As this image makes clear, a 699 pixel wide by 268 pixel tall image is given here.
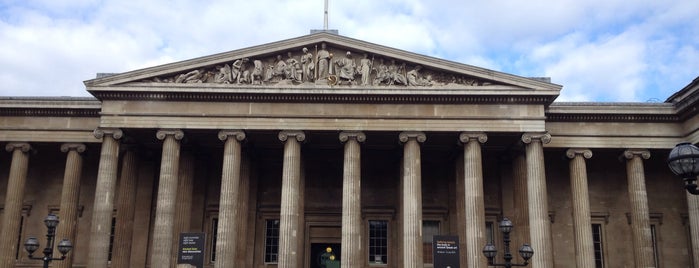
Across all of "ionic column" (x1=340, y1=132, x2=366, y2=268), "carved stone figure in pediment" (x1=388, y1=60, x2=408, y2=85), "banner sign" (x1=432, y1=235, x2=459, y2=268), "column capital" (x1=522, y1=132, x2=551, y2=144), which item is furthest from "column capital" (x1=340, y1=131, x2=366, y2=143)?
Answer: "column capital" (x1=522, y1=132, x2=551, y2=144)

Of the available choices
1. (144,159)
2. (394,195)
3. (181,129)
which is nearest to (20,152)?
(144,159)

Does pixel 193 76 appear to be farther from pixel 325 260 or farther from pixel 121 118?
pixel 325 260

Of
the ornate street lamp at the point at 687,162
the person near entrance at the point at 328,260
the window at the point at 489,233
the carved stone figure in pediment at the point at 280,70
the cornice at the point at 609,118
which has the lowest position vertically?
the person near entrance at the point at 328,260

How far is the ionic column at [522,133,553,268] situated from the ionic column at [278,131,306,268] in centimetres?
916

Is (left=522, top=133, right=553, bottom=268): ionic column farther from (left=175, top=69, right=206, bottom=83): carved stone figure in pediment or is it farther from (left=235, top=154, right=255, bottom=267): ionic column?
(left=175, top=69, right=206, bottom=83): carved stone figure in pediment

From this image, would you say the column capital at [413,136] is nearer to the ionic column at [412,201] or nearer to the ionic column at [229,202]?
the ionic column at [412,201]

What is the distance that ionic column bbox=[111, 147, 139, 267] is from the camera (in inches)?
1127

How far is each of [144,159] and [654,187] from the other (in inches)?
948

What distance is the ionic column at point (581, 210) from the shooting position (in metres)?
27.9

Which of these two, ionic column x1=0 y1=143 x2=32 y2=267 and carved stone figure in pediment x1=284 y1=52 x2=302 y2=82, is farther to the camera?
ionic column x1=0 y1=143 x2=32 y2=267

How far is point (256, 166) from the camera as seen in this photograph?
32625 millimetres

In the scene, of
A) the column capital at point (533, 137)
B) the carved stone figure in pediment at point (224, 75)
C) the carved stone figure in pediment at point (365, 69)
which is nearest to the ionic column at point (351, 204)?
the carved stone figure in pediment at point (365, 69)

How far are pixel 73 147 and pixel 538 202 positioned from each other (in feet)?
65.3

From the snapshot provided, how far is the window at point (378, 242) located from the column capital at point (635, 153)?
36.9ft
